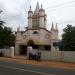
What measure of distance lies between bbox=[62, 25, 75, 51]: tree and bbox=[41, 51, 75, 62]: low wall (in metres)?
11.4

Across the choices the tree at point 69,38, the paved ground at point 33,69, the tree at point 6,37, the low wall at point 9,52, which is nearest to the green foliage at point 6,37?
the tree at point 6,37

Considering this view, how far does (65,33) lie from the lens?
54688mm

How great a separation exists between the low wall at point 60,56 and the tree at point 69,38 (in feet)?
37.4

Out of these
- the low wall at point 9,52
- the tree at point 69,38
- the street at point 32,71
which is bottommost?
the street at point 32,71

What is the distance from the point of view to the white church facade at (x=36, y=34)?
62.9m

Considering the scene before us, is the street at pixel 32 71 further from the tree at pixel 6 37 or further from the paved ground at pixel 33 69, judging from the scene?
the tree at pixel 6 37

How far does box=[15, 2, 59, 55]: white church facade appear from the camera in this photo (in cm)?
6294

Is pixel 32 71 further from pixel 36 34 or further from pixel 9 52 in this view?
pixel 36 34

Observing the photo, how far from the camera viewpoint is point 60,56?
3875cm

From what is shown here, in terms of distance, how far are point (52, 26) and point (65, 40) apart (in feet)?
32.9

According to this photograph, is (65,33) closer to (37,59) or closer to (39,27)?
(39,27)

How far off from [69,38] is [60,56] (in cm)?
1467

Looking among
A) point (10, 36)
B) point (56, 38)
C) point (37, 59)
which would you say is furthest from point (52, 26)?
point (37, 59)

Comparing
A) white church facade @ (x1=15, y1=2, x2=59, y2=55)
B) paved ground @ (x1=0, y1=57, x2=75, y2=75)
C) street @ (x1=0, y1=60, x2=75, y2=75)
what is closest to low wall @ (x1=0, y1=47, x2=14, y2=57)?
white church facade @ (x1=15, y1=2, x2=59, y2=55)
